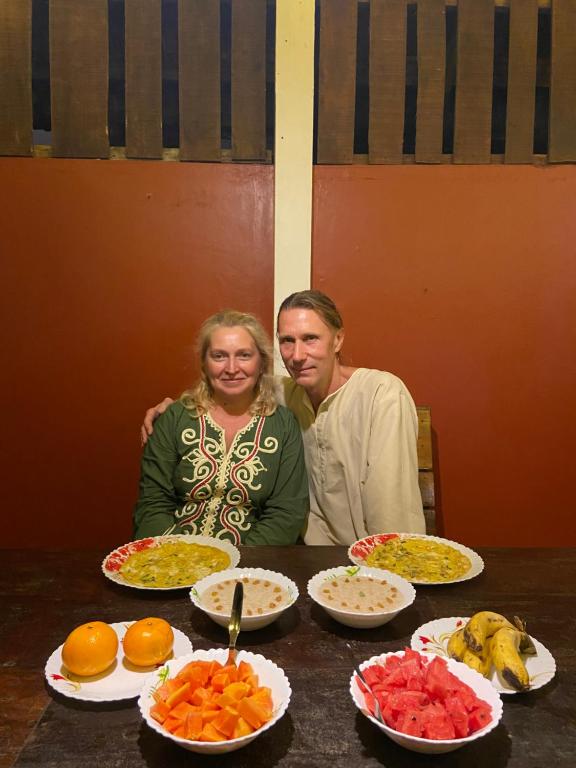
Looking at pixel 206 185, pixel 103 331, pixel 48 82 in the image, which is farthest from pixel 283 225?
pixel 48 82

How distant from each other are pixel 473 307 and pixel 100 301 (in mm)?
1883

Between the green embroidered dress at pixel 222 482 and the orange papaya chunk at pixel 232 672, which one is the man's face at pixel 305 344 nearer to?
the green embroidered dress at pixel 222 482

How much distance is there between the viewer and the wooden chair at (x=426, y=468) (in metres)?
2.80

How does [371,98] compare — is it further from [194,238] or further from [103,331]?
[103,331]

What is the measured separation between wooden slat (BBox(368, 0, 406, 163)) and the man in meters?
1.02

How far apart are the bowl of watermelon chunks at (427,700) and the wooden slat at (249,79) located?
8.11 feet

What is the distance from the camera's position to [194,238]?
9.89 ft

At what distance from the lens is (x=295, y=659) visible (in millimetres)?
1389

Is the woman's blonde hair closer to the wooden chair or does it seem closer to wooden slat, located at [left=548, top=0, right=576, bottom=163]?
the wooden chair

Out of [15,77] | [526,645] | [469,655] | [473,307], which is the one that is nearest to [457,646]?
[469,655]

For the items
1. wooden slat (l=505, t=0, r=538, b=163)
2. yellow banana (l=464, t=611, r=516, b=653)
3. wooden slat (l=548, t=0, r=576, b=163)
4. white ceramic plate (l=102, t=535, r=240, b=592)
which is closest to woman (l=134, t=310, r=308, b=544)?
white ceramic plate (l=102, t=535, r=240, b=592)

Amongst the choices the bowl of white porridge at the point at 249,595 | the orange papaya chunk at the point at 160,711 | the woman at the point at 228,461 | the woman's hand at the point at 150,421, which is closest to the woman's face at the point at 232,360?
the woman at the point at 228,461

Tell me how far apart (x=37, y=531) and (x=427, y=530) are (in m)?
2.00

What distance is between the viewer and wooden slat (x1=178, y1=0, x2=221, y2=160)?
9.49 feet
